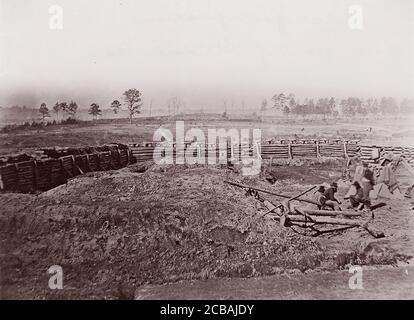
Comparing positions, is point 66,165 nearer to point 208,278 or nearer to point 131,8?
point 131,8

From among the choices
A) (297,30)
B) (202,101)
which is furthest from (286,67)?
(202,101)

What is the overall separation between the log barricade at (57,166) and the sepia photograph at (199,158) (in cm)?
4

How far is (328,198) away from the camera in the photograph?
9570 mm

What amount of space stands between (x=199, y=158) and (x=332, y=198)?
12.4ft

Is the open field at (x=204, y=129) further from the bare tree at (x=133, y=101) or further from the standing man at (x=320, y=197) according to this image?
the standing man at (x=320, y=197)

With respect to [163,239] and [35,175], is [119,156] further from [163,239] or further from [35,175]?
[163,239]

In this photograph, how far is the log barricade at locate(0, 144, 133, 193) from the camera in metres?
9.27

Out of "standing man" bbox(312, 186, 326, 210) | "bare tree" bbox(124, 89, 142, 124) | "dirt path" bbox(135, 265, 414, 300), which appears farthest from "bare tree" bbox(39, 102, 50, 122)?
"standing man" bbox(312, 186, 326, 210)

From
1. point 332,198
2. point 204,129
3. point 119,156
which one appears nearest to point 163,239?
point 204,129

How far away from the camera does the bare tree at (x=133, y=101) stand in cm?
967

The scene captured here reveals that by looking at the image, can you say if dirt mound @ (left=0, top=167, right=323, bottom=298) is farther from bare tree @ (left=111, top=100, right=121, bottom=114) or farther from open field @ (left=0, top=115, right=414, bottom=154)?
bare tree @ (left=111, top=100, right=121, bottom=114)

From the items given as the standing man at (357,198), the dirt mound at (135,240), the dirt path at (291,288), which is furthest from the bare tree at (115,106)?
the standing man at (357,198)

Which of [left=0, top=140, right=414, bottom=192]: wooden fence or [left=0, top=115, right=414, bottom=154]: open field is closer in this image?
[left=0, top=140, right=414, bottom=192]: wooden fence

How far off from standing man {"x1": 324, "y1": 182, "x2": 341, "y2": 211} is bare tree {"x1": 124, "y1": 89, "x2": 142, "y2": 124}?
559 centimetres
